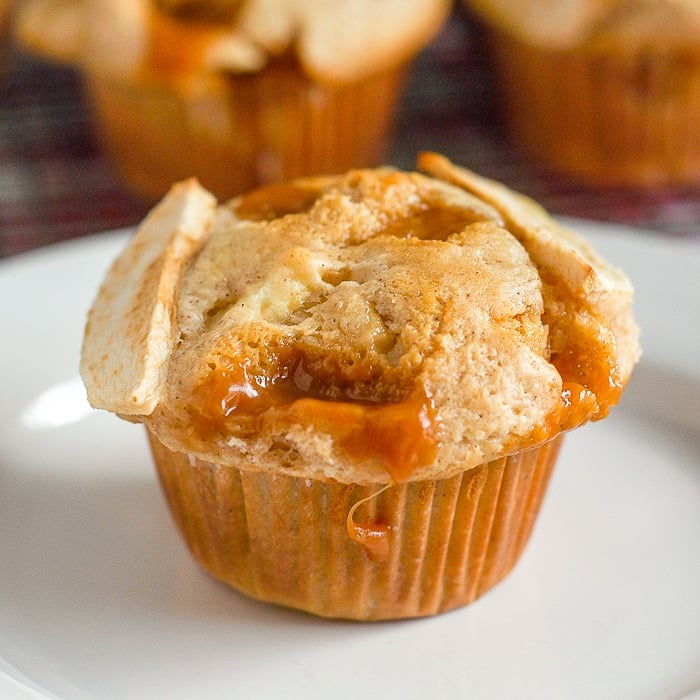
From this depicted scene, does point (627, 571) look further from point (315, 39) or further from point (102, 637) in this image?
point (315, 39)

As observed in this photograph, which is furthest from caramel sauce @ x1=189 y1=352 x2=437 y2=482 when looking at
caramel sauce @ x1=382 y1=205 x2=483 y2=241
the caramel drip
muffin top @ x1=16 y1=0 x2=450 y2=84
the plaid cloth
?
the plaid cloth

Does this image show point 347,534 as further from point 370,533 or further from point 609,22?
point 609,22

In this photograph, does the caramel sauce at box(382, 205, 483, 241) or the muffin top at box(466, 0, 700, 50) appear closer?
the caramel sauce at box(382, 205, 483, 241)

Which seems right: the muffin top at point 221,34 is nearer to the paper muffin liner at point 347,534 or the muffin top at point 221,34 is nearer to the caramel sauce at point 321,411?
the paper muffin liner at point 347,534

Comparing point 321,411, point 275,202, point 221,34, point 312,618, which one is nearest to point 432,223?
point 275,202

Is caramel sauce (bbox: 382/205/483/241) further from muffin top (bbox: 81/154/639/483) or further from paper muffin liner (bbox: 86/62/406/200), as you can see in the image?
paper muffin liner (bbox: 86/62/406/200)

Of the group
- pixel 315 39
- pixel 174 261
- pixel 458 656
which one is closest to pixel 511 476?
pixel 458 656
